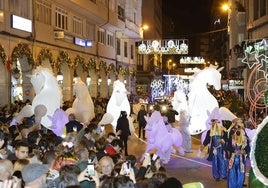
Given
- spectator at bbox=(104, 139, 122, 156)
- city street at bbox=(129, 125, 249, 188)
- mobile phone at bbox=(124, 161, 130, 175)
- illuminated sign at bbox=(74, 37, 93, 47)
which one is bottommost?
city street at bbox=(129, 125, 249, 188)

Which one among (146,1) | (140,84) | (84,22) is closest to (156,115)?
(84,22)

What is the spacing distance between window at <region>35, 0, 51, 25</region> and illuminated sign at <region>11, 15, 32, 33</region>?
1.58m

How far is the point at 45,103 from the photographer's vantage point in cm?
A: 1556

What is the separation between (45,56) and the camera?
91.2ft

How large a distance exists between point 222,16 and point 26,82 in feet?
219

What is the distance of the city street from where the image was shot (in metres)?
13.7

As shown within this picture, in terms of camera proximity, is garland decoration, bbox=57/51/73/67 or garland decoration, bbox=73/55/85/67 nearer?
garland decoration, bbox=57/51/73/67

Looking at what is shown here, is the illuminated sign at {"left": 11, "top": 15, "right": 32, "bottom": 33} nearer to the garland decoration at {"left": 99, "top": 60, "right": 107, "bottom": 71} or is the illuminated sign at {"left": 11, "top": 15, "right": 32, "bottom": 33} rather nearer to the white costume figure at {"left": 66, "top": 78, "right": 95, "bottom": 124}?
the white costume figure at {"left": 66, "top": 78, "right": 95, "bottom": 124}

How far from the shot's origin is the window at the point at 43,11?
89.9 feet

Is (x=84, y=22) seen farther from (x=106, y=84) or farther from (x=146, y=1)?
(x=146, y=1)

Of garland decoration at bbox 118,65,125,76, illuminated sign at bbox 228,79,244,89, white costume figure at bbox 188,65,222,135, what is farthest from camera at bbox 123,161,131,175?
garland decoration at bbox 118,65,125,76

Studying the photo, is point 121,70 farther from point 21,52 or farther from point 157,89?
point 21,52

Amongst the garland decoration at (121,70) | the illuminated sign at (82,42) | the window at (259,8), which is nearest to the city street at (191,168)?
the illuminated sign at (82,42)

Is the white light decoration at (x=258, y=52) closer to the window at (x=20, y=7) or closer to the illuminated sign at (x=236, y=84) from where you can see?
the window at (x=20, y=7)
